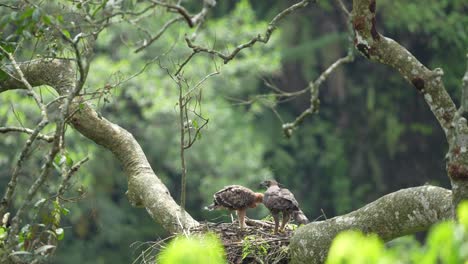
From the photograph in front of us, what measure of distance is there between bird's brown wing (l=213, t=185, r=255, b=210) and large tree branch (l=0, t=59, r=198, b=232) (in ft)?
2.68

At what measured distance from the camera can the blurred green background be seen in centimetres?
2203

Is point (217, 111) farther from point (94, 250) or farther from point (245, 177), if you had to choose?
point (94, 250)

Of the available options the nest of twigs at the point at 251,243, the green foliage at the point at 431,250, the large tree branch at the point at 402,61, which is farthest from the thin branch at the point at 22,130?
the green foliage at the point at 431,250

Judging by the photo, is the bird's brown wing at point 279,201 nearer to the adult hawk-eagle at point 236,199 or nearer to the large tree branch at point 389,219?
the adult hawk-eagle at point 236,199

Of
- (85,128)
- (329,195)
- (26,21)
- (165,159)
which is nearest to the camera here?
(26,21)

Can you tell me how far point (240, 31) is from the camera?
2483cm

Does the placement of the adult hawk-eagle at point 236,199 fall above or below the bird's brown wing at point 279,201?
above

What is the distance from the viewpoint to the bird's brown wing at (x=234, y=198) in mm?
7797

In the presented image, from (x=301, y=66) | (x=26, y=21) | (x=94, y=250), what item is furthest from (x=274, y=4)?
(x=26, y=21)

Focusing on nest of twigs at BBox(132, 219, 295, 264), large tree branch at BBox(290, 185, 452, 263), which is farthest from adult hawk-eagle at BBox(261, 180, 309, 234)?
large tree branch at BBox(290, 185, 452, 263)

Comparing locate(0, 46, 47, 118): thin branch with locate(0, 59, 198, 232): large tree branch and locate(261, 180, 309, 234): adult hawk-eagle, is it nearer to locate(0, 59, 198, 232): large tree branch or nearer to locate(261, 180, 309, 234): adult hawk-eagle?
locate(0, 59, 198, 232): large tree branch

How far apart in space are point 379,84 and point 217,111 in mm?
4982

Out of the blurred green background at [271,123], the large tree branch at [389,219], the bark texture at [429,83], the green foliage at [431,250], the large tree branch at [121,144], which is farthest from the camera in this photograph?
the blurred green background at [271,123]

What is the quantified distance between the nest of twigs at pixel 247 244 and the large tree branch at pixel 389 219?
0.74 metres
